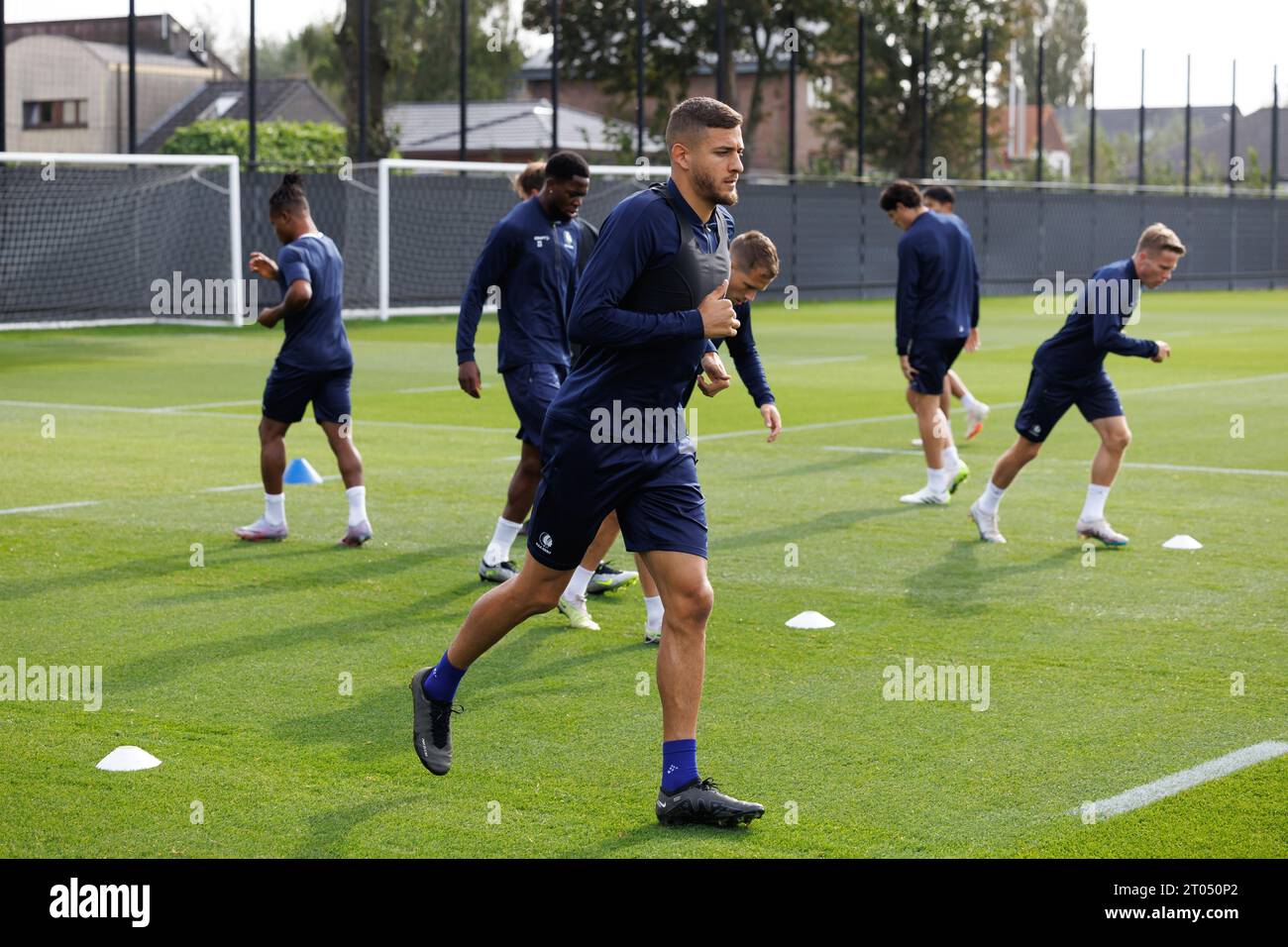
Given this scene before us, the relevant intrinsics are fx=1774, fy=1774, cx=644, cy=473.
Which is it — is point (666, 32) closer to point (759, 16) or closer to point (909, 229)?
point (759, 16)

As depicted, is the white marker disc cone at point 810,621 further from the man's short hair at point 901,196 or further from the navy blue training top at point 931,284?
the man's short hair at point 901,196

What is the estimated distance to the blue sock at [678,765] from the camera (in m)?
5.63

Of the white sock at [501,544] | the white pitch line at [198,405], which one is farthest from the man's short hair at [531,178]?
the white pitch line at [198,405]

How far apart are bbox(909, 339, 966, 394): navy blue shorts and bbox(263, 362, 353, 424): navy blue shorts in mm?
4383

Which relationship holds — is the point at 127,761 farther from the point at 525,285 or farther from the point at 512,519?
the point at 525,285

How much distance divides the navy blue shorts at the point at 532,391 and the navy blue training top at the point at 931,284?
4.16 m

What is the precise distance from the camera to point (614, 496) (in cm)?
584

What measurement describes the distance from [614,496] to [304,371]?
5243 mm

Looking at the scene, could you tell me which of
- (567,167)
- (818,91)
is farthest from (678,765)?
(818,91)

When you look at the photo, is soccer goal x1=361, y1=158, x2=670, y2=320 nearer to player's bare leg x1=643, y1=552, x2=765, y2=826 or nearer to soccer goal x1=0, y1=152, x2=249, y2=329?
soccer goal x1=0, y1=152, x2=249, y2=329

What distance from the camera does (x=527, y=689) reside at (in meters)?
7.29

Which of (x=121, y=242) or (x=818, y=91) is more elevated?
(x=818, y=91)

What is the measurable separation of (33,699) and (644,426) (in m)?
2.87
